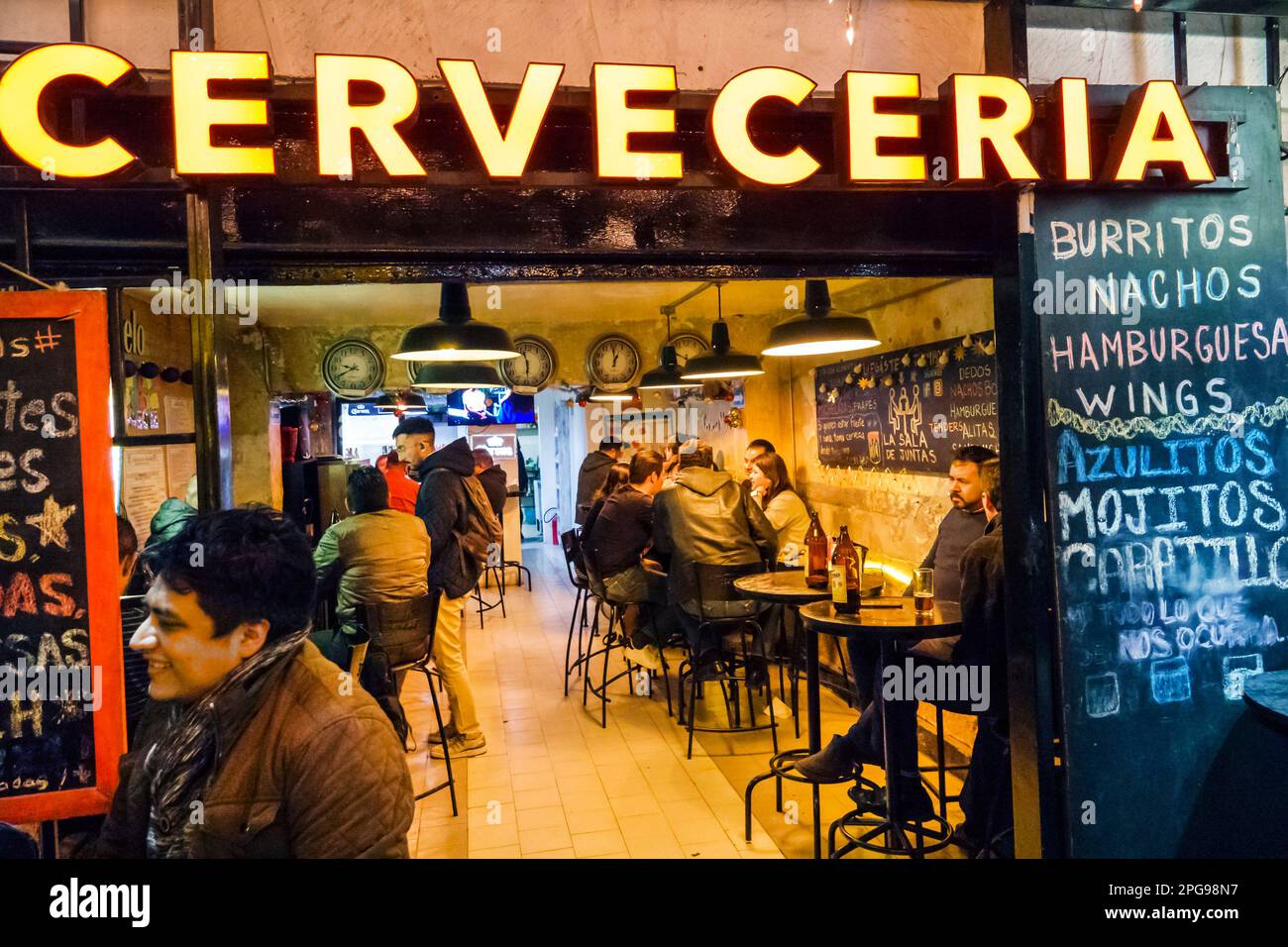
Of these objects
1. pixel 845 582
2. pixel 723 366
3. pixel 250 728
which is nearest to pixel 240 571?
pixel 250 728

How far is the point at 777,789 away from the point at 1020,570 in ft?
5.68

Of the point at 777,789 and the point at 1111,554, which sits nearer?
the point at 1111,554

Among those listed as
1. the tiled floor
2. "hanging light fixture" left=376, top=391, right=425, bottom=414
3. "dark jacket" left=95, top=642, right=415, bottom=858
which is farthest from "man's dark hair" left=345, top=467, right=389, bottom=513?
"hanging light fixture" left=376, top=391, right=425, bottom=414

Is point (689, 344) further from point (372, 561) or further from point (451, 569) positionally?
point (372, 561)

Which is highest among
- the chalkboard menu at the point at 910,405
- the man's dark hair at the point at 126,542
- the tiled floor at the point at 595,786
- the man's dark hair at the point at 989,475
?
the chalkboard menu at the point at 910,405

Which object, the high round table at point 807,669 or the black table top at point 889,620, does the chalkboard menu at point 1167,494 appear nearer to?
the black table top at point 889,620

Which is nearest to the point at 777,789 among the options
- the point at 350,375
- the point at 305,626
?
the point at 305,626

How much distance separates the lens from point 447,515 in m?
4.80

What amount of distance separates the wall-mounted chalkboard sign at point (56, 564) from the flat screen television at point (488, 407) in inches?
352

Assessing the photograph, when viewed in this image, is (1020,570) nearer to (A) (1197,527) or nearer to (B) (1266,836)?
(A) (1197,527)

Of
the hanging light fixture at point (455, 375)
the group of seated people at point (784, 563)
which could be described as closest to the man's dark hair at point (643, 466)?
the group of seated people at point (784, 563)

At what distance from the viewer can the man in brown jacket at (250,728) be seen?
1495mm

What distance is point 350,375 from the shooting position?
23.6ft

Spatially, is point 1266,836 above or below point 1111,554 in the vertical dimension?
below
